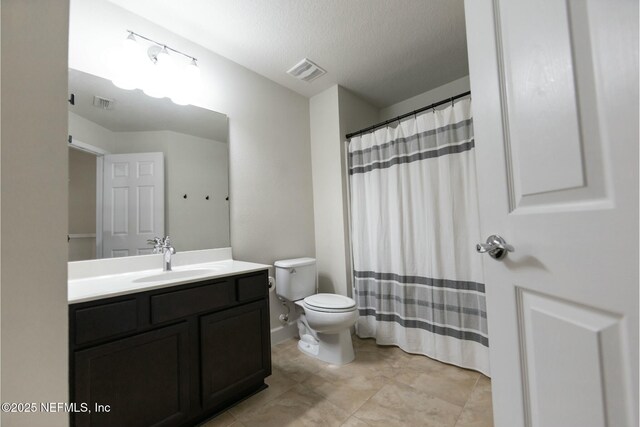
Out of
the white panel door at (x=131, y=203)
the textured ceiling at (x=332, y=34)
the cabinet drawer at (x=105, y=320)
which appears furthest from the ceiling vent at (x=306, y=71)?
the cabinet drawer at (x=105, y=320)

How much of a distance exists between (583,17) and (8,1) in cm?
106

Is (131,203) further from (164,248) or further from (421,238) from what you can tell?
(421,238)

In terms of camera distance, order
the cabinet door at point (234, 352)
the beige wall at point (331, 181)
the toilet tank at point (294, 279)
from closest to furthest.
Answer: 1. the cabinet door at point (234, 352)
2. the toilet tank at point (294, 279)
3. the beige wall at point (331, 181)

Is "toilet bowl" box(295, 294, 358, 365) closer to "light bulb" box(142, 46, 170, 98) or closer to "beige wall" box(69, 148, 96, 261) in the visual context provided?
"beige wall" box(69, 148, 96, 261)

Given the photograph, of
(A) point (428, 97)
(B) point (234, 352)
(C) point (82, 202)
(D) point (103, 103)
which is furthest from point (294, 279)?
(A) point (428, 97)

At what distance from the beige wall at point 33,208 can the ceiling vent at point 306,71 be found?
179 cm

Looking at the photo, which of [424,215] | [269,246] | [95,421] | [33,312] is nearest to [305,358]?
[269,246]

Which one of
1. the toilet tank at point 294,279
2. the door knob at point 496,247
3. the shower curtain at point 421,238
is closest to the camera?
the door knob at point 496,247

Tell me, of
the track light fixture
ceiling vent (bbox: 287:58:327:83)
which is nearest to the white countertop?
the track light fixture

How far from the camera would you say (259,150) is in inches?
84.6

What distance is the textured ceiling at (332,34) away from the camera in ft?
5.06

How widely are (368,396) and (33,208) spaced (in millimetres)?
1687

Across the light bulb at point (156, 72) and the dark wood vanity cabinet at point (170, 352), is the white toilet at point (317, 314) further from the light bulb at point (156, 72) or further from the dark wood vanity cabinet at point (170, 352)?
the light bulb at point (156, 72)

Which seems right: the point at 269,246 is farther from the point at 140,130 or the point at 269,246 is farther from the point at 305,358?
the point at 140,130
